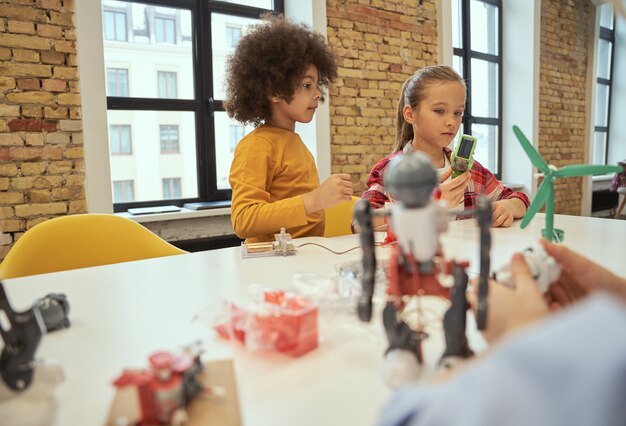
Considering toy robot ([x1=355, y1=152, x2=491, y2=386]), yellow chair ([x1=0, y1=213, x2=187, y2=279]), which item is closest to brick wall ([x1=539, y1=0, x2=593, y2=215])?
yellow chair ([x1=0, y1=213, x2=187, y2=279])

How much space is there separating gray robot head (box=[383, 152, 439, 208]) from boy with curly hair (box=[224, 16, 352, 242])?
971mm

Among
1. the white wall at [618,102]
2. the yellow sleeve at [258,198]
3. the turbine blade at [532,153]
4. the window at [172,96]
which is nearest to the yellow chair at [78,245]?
the yellow sleeve at [258,198]

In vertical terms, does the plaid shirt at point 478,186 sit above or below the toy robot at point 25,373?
above

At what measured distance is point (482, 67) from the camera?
5.31m

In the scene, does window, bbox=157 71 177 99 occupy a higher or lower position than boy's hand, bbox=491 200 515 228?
higher

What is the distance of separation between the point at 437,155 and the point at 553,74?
478 centimetres

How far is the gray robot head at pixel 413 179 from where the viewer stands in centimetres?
42

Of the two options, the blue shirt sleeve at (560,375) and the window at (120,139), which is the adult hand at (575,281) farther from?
the window at (120,139)

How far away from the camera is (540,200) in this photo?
0.91 meters

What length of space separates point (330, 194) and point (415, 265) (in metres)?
0.83

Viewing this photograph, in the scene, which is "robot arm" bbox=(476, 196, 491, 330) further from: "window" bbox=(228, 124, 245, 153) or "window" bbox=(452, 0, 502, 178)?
"window" bbox=(452, 0, 502, 178)

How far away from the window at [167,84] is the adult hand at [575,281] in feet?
9.49

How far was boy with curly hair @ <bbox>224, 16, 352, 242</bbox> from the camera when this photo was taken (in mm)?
1472

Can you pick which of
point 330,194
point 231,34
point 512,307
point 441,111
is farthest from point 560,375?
point 231,34
